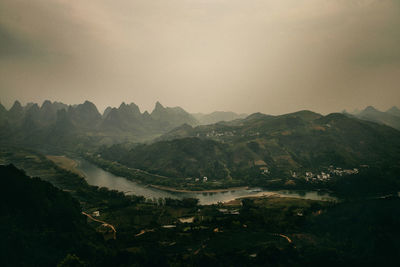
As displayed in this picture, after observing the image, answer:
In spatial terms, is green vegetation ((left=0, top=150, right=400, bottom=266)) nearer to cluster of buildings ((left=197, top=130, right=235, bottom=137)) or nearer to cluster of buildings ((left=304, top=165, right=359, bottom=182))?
cluster of buildings ((left=304, top=165, right=359, bottom=182))

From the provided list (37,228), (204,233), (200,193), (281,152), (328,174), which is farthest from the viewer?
(281,152)

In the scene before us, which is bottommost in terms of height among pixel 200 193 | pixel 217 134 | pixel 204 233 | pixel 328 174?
pixel 204 233

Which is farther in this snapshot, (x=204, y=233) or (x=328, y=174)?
(x=328, y=174)

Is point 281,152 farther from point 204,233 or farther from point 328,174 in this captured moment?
point 204,233

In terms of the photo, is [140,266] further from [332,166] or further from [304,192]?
[332,166]

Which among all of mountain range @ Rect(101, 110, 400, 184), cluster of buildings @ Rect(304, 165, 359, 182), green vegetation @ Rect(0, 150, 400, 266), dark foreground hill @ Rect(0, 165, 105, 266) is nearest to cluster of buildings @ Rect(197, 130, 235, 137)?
mountain range @ Rect(101, 110, 400, 184)

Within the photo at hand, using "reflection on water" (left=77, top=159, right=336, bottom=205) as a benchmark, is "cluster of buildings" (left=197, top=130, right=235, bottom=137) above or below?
above

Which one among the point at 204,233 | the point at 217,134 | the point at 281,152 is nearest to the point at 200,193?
the point at 204,233

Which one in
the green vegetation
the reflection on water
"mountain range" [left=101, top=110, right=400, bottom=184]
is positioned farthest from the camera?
"mountain range" [left=101, top=110, right=400, bottom=184]
